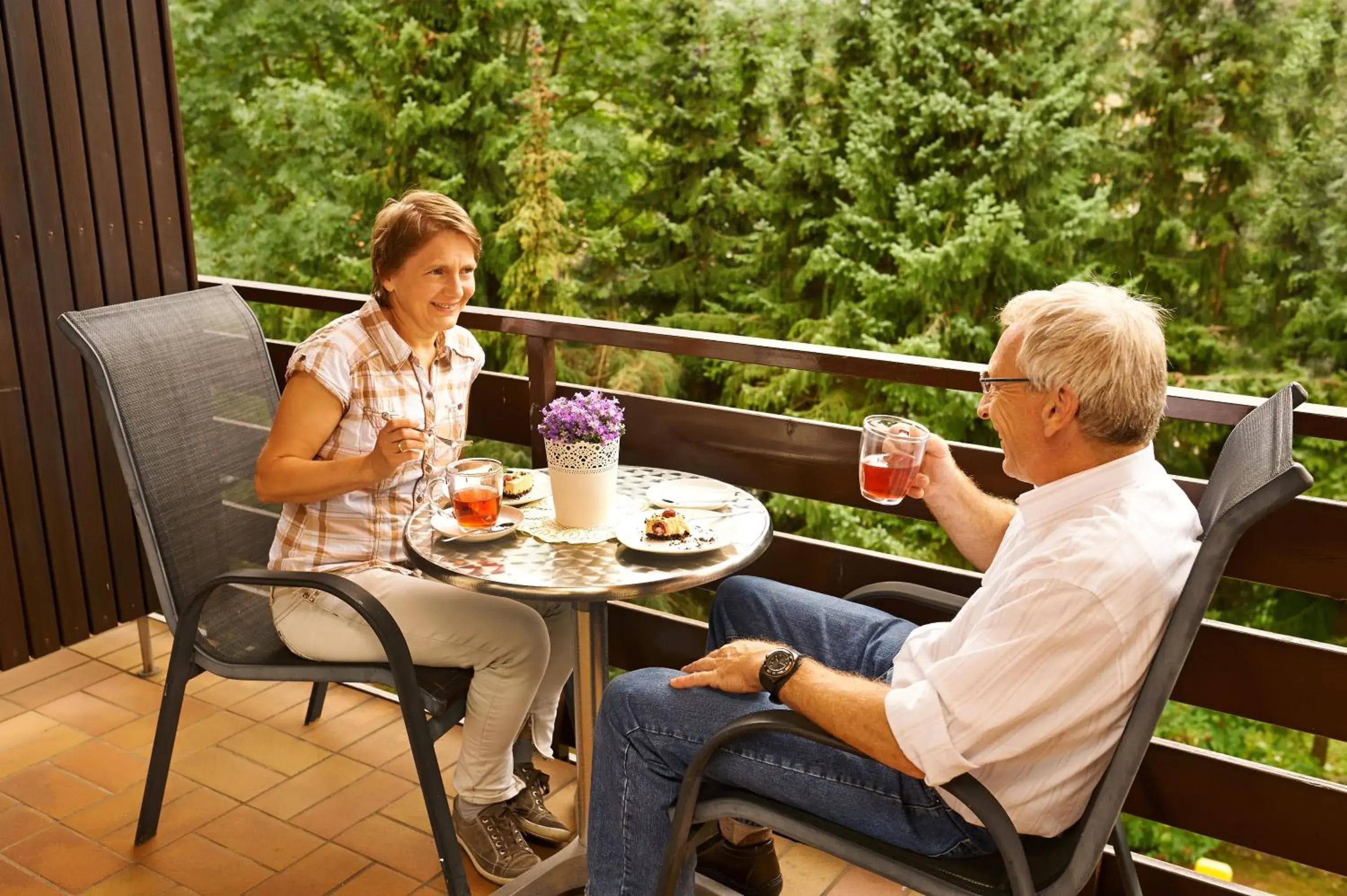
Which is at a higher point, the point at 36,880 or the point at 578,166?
the point at 578,166

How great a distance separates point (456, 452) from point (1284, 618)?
34.0ft

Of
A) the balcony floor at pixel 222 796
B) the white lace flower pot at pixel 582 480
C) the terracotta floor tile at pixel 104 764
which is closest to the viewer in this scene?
the white lace flower pot at pixel 582 480

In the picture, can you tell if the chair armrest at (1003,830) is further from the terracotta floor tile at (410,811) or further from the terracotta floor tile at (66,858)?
the terracotta floor tile at (66,858)

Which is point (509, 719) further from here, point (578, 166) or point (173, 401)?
point (578, 166)

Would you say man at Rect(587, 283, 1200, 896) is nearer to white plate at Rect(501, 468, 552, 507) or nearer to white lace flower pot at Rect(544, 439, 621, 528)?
white lace flower pot at Rect(544, 439, 621, 528)

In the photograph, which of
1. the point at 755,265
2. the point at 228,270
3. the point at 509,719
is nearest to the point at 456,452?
the point at 509,719

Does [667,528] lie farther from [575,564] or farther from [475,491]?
[475,491]

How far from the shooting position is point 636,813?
1.77m

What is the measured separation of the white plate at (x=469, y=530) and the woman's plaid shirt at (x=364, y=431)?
18 centimetres

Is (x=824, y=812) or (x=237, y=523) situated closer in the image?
(x=824, y=812)

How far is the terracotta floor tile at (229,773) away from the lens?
8.99 ft

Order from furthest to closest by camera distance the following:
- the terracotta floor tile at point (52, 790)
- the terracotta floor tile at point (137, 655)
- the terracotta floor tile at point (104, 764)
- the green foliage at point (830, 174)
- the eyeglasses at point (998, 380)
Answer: the green foliage at point (830, 174) → the terracotta floor tile at point (137, 655) → the terracotta floor tile at point (104, 764) → the terracotta floor tile at point (52, 790) → the eyeglasses at point (998, 380)

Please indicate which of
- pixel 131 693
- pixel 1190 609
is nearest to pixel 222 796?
pixel 131 693

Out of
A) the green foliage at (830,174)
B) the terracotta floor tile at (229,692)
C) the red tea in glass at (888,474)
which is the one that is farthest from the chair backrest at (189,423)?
the green foliage at (830,174)
